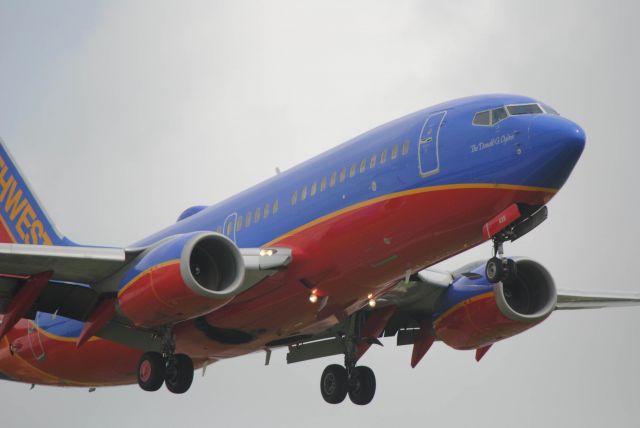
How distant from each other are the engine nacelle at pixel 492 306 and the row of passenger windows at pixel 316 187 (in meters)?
5.37

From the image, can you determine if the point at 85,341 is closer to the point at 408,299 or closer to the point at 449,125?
the point at 408,299

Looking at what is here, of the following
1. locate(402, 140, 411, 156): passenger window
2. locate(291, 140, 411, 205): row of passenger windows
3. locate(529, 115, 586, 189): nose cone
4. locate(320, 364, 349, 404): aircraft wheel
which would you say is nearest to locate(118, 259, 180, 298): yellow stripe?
locate(291, 140, 411, 205): row of passenger windows

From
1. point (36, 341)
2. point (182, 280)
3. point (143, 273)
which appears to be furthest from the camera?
point (36, 341)

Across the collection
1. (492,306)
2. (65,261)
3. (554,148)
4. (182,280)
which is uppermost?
(65,261)

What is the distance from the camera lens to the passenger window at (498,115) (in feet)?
86.6

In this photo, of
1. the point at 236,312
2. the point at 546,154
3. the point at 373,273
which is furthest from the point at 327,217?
the point at 546,154

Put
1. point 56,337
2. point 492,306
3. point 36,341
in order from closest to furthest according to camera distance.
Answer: point 492,306 → point 56,337 → point 36,341

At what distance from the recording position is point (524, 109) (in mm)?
26391

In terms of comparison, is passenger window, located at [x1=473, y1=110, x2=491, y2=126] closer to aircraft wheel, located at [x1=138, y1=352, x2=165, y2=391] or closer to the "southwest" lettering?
aircraft wheel, located at [x1=138, y1=352, x2=165, y2=391]

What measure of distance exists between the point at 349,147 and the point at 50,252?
770 cm

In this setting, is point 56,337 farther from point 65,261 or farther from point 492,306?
point 492,306

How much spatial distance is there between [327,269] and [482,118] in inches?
205

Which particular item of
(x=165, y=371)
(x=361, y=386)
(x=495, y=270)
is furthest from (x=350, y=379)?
(x=495, y=270)

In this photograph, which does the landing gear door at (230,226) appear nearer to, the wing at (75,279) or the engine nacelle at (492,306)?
the wing at (75,279)
